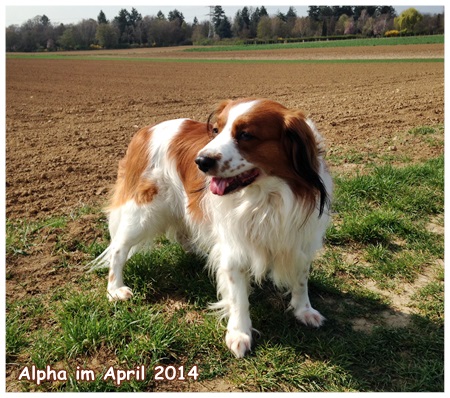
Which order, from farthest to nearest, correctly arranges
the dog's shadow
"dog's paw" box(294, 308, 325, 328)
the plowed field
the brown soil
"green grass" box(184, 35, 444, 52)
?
"green grass" box(184, 35, 444, 52) → the plowed field → the brown soil → "dog's paw" box(294, 308, 325, 328) → the dog's shadow

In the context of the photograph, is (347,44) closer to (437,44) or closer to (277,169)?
(437,44)

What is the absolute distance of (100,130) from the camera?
8.88 meters

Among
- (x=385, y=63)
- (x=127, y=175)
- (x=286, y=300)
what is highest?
(x=385, y=63)

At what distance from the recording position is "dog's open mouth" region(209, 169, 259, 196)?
251 cm

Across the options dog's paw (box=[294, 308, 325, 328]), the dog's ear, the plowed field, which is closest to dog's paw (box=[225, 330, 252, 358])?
dog's paw (box=[294, 308, 325, 328])

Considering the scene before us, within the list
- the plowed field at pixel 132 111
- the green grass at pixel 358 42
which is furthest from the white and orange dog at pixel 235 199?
the green grass at pixel 358 42

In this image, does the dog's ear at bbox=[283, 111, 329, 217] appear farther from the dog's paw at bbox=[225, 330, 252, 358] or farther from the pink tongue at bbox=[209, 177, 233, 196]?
the dog's paw at bbox=[225, 330, 252, 358]

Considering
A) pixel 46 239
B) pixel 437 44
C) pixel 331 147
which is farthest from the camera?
pixel 437 44

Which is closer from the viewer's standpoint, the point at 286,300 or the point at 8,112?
the point at 286,300

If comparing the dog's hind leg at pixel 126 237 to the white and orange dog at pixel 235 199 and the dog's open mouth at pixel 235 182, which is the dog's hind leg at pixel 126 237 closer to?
the white and orange dog at pixel 235 199

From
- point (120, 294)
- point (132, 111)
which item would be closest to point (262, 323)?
point (120, 294)

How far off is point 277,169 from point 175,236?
156 centimetres

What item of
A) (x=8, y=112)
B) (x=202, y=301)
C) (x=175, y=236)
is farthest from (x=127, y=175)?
(x=8, y=112)

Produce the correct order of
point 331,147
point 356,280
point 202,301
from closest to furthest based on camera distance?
point 202,301 → point 356,280 → point 331,147
